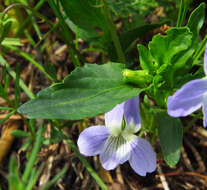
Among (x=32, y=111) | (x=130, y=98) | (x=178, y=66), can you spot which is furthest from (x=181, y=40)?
(x=32, y=111)

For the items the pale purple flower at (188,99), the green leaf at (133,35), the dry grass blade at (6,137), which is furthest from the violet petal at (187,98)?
the dry grass blade at (6,137)

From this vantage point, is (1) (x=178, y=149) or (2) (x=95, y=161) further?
(2) (x=95, y=161)

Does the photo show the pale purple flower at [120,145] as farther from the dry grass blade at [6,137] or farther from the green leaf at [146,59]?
the dry grass blade at [6,137]

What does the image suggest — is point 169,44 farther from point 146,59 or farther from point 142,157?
point 142,157

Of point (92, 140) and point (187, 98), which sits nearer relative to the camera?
point (187, 98)

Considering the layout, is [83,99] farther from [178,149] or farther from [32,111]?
[178,149]

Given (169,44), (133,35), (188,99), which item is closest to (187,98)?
(188,99)
